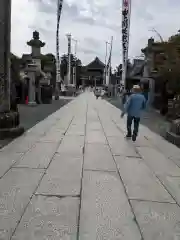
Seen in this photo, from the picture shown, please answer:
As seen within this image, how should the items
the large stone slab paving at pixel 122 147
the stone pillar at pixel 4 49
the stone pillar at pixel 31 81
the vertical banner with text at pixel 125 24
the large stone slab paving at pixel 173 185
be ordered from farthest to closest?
the stone pillar at pixel 31 81, the vertical banner with text at pixel 125 24, the stone pillar at pixel 4 49, the large stone slab paving at pixel 122 147, the large stone slab paving at pixel 173 185

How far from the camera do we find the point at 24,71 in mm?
26359

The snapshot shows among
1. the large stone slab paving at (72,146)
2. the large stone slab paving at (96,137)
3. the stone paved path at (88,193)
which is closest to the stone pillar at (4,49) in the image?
the stone paved path at (88,193)

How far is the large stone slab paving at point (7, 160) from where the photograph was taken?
213 inches

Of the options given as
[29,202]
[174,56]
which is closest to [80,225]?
[29,202]

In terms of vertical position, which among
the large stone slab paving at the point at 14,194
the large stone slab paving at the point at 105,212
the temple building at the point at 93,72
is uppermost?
the temple building at the point at 93,72

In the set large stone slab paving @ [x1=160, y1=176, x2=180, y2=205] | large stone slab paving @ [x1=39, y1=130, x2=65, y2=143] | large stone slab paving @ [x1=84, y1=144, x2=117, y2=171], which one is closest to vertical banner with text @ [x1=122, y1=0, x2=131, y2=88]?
large stone slab paving @ [x1=39, y1=130, x2=65, y2=143]

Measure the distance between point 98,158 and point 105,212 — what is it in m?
2.89

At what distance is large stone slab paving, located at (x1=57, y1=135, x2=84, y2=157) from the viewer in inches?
277

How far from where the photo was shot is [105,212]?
12.1 ft

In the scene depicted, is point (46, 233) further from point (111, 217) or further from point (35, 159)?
point (35, 159)

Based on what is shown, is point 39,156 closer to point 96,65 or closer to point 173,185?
point 173,185

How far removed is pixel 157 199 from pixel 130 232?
1.14 metres

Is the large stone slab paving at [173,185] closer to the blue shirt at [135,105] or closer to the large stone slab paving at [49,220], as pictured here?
the large stone slab paving at [49,220]

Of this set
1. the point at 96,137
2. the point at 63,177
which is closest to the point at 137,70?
the point at 96,137
